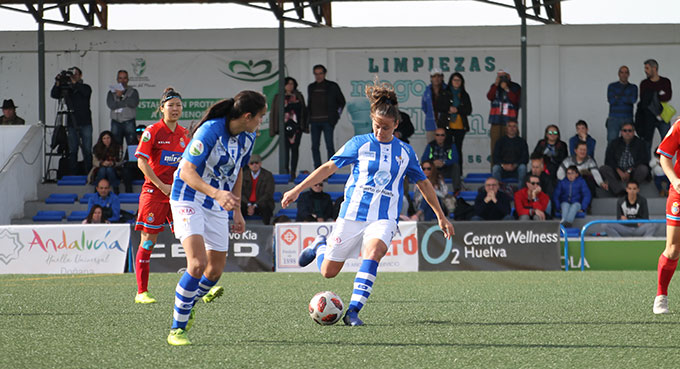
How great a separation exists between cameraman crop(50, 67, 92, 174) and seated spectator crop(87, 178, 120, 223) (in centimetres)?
298

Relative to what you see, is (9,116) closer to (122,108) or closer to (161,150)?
(122,108)

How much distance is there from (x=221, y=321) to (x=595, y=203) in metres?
12.5

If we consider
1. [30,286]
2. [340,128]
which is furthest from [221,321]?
[340,128]

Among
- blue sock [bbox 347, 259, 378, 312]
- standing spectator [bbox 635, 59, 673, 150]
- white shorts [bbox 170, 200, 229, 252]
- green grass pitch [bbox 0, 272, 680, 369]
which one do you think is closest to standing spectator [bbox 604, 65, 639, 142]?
standing spectator [bbox 635, 59, 673, 150]

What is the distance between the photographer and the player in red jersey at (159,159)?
27.1 ft

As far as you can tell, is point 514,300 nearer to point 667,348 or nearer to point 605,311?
point 605,311

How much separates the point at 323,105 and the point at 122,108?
429cm

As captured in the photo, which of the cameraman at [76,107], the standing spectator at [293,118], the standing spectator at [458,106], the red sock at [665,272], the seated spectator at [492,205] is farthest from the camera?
the cameraman at [76,107]

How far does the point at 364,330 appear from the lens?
6371 millimetres

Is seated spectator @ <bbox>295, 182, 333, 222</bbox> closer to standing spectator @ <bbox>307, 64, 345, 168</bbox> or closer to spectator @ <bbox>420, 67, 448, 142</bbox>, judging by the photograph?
standing spectator @ <bbox>307, 64, 345, 168</bbox>

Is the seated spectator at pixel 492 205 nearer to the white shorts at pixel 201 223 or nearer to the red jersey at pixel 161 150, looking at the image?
the red jersey at pixel 161 150

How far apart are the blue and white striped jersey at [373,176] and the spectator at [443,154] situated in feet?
37.0

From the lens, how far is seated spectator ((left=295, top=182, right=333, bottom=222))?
16312 millimetres

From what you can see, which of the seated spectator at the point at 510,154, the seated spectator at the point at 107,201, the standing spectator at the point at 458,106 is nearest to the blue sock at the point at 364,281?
the seated spectator at the point at 107,201
